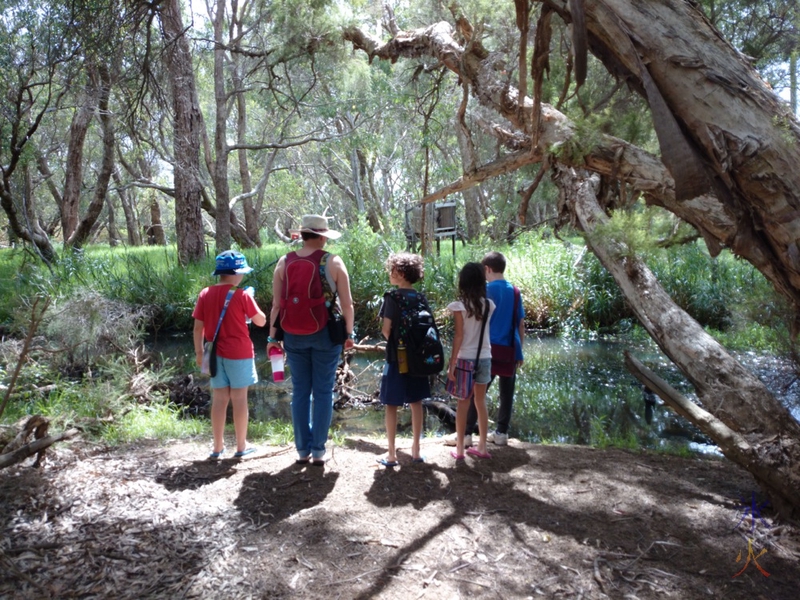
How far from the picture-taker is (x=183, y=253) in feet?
46.7

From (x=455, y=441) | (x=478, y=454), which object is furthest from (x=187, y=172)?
(x=478, y=454)

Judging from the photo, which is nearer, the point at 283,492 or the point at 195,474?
the point at 283,492

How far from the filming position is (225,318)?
4.15 meters

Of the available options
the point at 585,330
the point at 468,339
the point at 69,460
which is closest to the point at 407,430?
the point at 468,339

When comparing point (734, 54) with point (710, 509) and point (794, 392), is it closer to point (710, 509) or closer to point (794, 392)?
point (710, 509)

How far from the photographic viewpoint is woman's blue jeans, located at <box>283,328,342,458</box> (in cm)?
397

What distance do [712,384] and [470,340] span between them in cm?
158

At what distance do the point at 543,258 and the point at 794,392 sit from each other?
590cm

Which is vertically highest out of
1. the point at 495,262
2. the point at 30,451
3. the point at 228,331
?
the point at 495,262

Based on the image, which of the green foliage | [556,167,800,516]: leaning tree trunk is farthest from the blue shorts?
[556,167,800,516]: leaning tree trunk

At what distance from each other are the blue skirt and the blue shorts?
0.92 metres

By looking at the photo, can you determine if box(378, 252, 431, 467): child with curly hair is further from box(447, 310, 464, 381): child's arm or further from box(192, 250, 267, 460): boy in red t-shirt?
box(192, 250, 267, 460): boy in red t-shirt

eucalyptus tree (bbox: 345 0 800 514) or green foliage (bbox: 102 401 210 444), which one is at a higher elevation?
eucalyptus tree (bbox: 345 0 800 514)

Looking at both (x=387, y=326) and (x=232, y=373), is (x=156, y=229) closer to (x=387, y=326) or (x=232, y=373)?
(x=232, y=373)
